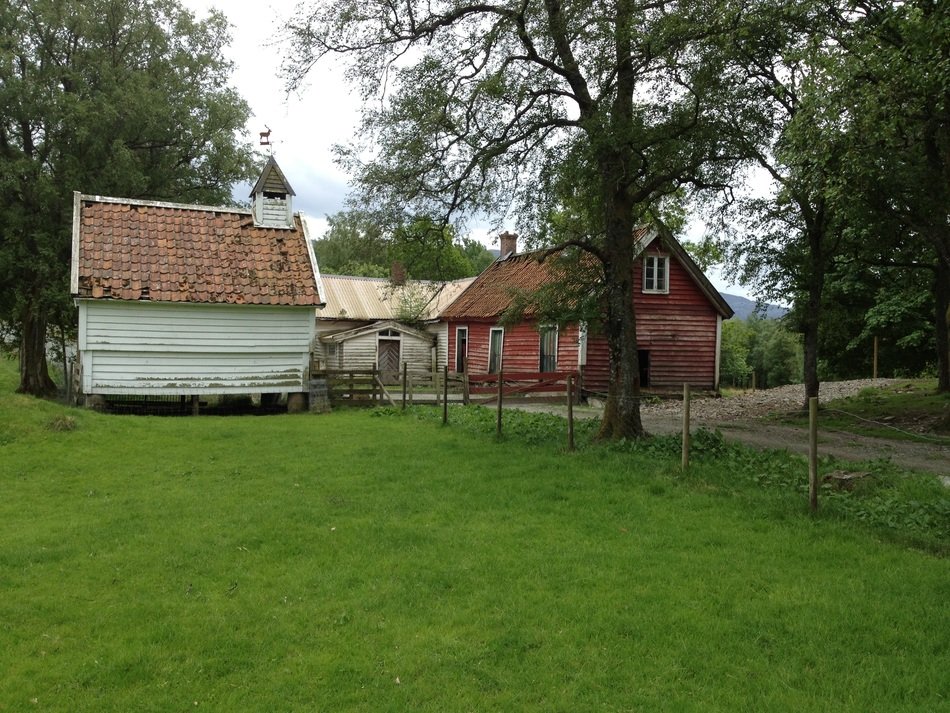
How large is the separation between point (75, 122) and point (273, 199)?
20.2 ft

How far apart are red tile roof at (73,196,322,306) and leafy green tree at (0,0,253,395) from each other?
240cm

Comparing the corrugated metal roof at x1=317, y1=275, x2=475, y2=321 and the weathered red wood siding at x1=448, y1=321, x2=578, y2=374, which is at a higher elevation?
the corrugated metal roof at x1=317, y1=275, x2=475, y2=321

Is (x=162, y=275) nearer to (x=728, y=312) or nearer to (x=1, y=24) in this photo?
(x=1, y=24)

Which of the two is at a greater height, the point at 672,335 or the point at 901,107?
the point at 901,107

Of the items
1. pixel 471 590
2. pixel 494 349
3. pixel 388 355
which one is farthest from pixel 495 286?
pixel 471 590

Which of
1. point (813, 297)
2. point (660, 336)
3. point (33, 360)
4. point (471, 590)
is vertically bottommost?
point (471, 590)

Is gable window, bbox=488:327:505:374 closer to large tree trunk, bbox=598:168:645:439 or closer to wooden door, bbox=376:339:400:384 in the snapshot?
wooden door, bbox=376:339:400:384

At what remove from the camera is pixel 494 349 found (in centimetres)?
3039

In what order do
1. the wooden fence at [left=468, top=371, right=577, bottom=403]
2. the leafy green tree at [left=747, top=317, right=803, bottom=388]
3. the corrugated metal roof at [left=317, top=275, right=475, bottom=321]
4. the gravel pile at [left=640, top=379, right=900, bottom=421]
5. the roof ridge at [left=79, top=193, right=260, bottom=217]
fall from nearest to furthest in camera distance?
1. the roof ridge at [left=79, top=193, right=260, bottom=217]
2. the gravel pile at [left=640, top=379, right=900, bottom=421]
3. the wooden fence at [left=468, top=371, right=577, bottom=403]
4. the corrugated metal roof at [left=317, top=275, right=475, bottom=321]
5. the leafy green tree at [left=747, top=317, right=803, bottom=388]

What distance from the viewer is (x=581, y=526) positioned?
805cm

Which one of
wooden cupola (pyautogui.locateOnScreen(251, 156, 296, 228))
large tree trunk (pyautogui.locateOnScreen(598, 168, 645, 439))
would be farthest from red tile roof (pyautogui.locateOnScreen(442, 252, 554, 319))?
large tree trunk (pyautogui.locateOnScreen(598, 168, 645, 439))

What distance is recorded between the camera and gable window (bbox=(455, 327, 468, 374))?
3275 centimetres

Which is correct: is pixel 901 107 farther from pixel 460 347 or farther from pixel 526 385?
pixel 460 347

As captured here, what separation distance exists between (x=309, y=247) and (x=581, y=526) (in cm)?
1612
